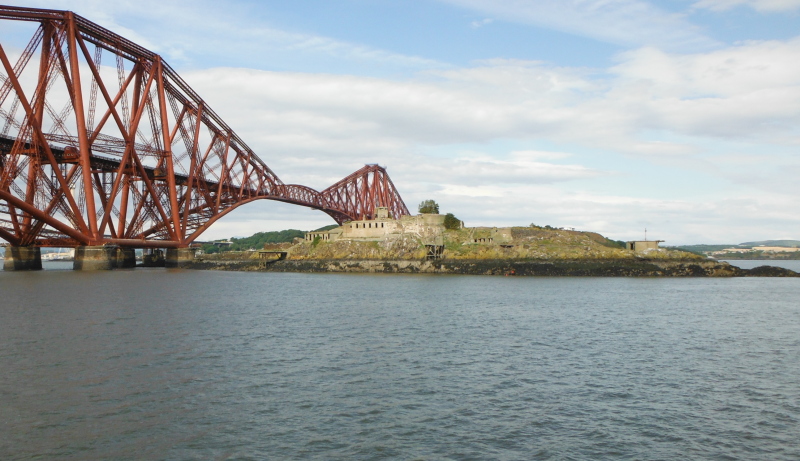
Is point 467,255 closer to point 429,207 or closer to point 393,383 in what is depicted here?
point 429,207

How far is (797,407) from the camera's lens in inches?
662

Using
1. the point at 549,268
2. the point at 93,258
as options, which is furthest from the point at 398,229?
the point at 93,258

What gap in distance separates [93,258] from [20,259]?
13.5 m

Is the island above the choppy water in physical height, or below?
above

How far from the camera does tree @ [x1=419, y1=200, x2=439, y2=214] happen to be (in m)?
128

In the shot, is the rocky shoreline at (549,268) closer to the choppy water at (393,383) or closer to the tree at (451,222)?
the tree at (451,222)

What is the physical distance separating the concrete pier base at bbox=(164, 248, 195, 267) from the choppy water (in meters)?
57.6

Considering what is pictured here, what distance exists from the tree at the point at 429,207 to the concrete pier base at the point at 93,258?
221 feet

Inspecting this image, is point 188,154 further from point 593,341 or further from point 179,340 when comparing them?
point 593,341

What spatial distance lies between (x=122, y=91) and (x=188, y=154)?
1990 centimetres

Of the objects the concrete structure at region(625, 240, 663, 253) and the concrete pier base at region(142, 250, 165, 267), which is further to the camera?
the concrete pier base at region(142, 250, 165, 267)

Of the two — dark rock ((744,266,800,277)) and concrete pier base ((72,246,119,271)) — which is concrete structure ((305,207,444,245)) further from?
dark rock ((744,266,800,277))

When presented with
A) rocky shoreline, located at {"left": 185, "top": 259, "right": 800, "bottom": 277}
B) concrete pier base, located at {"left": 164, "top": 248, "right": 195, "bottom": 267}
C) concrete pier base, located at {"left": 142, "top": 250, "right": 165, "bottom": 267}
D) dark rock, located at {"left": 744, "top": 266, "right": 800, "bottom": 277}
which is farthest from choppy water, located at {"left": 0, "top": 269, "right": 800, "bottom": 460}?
concrete pier base, located at {"left": 142, "top": 250, "right": 165, "bottom": 267}

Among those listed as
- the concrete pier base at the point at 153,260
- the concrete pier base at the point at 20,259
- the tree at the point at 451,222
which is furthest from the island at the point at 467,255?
the concrete pier base at the point at 20,259
